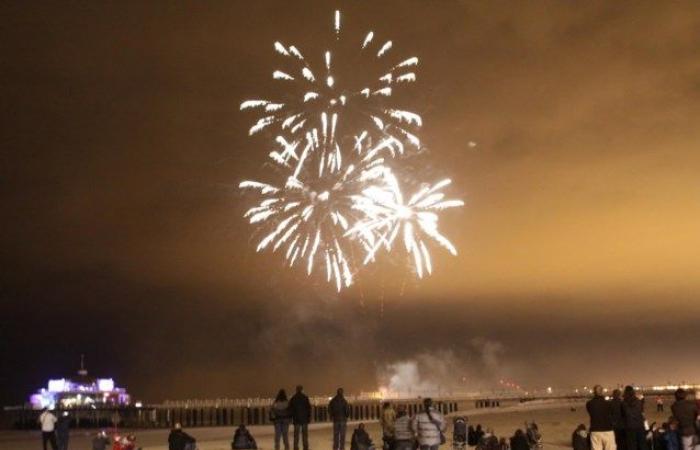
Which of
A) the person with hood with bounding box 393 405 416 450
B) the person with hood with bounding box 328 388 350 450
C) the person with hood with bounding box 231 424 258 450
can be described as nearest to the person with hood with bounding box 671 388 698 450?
the person with hood with bounding box 393 405 416 450

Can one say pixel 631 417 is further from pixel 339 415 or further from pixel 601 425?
pixel 339 415

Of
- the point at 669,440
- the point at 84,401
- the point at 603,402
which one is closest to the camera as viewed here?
the point at 603,402

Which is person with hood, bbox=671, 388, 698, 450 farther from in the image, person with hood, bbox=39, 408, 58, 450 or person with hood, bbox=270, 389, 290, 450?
person with hood, bbox=39, 408, 58, 450

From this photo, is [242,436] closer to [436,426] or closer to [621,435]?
[436,426]

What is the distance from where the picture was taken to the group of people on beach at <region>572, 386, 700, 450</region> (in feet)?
45.5

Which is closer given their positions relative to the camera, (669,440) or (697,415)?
(697,415)

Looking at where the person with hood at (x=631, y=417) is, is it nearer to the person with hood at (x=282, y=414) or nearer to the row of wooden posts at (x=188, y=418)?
the person with hood at (x=282, y=414)

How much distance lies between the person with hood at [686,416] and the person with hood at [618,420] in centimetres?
86

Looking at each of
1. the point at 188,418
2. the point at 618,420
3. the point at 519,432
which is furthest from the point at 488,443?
the point at 188,418

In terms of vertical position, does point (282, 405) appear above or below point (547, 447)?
above

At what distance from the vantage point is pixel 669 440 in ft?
52.1

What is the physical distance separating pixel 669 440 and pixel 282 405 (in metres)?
8.16

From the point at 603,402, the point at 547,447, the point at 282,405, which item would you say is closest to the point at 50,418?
the point at 282,405

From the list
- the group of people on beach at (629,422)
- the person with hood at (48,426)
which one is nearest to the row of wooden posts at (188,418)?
the person with hood at (48,426)
